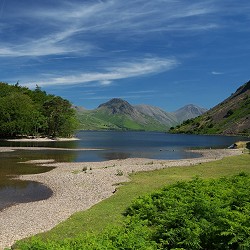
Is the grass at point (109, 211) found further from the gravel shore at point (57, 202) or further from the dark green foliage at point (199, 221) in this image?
the dark green foliage at point (199, 221)

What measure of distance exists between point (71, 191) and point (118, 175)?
1232 cm

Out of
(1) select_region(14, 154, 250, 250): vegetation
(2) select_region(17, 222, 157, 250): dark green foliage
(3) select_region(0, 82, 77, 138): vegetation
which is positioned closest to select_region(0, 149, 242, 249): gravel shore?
(1) select_region(14, 154, 250, 250): vegetation

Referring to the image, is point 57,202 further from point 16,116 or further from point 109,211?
point 16,116

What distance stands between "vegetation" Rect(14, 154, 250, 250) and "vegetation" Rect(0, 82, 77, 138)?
12631 centimetres

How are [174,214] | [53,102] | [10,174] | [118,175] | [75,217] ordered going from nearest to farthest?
1. [174,214]
2. [75,217]
3. [118,175]
4. [10,174]
5. [53,102]

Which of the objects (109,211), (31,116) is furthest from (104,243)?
(31,116)

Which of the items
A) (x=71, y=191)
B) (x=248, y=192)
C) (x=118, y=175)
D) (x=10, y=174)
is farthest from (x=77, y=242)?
(x=10, y=174)

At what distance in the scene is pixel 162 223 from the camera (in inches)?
820

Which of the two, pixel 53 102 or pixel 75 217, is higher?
pixel 53 102

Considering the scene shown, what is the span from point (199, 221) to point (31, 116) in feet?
480

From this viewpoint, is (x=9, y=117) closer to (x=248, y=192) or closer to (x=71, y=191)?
(x=71, y=191)

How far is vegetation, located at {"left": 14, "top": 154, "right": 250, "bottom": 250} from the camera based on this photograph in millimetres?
16406

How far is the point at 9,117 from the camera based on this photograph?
5871 inches

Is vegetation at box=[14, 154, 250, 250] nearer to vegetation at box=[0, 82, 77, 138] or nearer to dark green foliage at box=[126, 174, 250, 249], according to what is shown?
dark green foliage at box=[126, 174, 250, 249]
